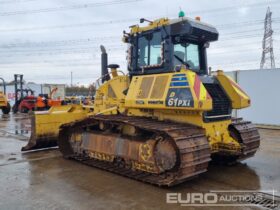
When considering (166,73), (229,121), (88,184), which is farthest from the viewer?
(229,121)

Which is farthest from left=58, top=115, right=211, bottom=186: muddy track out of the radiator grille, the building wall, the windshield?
the building wall

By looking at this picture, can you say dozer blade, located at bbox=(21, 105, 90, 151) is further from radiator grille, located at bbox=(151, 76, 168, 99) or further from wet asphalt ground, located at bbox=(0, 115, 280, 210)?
radiator grille, located at bbox=(151, 76, 168, 99)

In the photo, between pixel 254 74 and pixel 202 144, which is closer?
pixel 202 144

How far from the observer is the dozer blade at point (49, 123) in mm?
8375

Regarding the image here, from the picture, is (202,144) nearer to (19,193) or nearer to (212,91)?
(212,91)

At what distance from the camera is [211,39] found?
692cm

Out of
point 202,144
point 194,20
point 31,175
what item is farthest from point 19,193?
point 194,20

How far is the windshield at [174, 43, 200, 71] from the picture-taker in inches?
249

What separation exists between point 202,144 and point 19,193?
3158 millimetres

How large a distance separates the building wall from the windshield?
858 cm

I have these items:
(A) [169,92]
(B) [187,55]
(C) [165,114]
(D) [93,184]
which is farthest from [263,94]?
(D) [93,184]

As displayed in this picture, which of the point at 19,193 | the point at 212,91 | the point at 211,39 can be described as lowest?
the point at 19,193

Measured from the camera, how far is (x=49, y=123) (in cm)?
853

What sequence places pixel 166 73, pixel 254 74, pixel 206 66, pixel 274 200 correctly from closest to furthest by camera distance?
pixel 274 200 → pixel 166 73 → pixel 206 66 → pixel 254 74
